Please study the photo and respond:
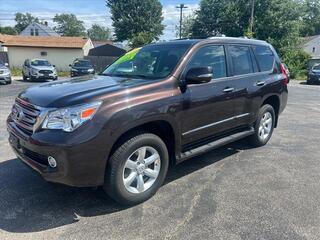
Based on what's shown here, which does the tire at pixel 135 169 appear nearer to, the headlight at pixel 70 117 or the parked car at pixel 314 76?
the headlight at pixel 70 117

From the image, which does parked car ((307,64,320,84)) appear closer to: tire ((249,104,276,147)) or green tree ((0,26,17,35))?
tire ((249,104,276,147))

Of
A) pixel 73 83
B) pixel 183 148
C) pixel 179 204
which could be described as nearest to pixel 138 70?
Result: pixel 73 83

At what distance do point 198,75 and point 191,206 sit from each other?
5.10 ft

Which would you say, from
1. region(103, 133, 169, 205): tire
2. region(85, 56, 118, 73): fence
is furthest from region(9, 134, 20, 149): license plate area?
region(85, 56, 118, 73): fence

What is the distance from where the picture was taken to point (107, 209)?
3.57 m

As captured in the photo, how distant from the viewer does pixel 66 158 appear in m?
3.07

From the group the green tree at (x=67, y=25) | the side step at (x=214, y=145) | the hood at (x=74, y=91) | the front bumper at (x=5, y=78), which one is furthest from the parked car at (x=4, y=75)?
the green tree at (x=67, y=25)

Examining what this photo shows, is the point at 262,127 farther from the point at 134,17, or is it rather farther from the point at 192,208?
the point at 134,17

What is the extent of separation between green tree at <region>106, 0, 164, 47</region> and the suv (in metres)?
50.9

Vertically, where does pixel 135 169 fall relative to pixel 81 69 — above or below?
above

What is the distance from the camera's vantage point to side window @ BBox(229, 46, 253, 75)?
490cm

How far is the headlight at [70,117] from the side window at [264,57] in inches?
136

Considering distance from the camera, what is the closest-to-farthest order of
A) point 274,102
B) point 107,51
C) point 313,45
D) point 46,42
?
point 274,102 → point 46,42 → point 107,51 → point 313,45

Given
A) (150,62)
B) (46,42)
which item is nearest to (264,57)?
(150,62)
